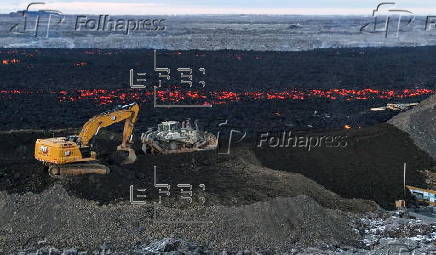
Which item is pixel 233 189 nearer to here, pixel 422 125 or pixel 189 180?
pixel 189 180

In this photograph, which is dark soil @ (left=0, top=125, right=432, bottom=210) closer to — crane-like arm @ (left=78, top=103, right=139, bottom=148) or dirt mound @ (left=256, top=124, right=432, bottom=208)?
dirt mound @ (left=256, top=124, right=432, bottom=208)

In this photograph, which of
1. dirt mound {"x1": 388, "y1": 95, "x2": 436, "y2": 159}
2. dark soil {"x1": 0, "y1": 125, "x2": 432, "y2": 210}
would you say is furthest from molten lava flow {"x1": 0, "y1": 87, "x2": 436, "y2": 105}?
dirt mound {"x1": 388, "y1": 95, "x2": 436, "y2": 159}

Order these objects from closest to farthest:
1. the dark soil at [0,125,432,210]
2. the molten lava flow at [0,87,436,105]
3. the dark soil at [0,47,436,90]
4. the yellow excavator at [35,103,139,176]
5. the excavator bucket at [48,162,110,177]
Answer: the dark soil at [0,125,432,210], the yellow excavator at [35,103,139,176], the excavator bucket at [48,162,110,177], the molten lava flow at [0,87,436,105], the dark soil at [0,47,436,90]

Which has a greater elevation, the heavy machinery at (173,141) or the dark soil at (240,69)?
the heavy machinery at (173,141)

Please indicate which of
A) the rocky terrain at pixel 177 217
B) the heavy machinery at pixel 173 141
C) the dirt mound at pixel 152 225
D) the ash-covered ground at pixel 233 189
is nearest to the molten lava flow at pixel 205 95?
the ash-covered ground at pixel 233 189

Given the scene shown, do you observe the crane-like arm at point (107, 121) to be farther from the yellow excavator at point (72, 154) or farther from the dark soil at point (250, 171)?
the dark soil at point (250, 171)

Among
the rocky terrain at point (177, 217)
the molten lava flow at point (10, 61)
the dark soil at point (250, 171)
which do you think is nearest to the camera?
the rocky terrain at point (177, 217)

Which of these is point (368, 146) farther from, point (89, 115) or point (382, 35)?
point (382, 35)
